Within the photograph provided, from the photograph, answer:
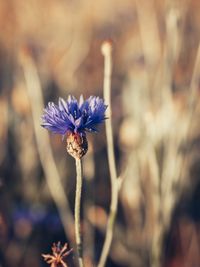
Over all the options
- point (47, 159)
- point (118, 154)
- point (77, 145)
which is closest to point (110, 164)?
point (77, 145)

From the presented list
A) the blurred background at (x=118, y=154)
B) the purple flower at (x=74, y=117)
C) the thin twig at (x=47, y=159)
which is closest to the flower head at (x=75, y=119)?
the purple flower at (x=74, y=117)

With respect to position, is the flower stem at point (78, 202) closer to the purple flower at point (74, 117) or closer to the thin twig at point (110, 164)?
the purple flower at point (74, 117)

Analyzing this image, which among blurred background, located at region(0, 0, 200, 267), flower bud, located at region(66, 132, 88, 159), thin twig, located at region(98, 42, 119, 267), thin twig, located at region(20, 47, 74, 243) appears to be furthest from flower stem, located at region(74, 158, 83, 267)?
thin twig, located at region(20, 47, 74, 243)

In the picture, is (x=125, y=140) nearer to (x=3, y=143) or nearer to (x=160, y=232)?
(x=160, y=232)

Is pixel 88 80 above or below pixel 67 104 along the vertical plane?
above

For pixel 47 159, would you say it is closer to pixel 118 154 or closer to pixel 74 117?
pixel 118 154

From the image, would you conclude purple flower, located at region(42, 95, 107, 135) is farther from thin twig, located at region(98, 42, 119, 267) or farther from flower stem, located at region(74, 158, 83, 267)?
thin twig, located at region(98, 42, 119, 267)

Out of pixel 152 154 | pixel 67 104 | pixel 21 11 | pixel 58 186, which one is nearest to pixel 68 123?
pixel 67 104
